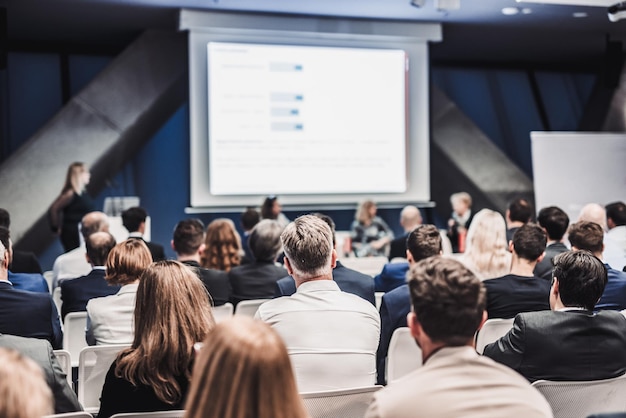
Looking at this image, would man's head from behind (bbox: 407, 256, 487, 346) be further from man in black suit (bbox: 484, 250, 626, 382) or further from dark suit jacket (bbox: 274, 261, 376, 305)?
dark suit jacket (bbox: 274, 261, 376, 305)

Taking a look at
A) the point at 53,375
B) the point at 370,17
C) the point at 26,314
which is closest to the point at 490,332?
the point at 53,375

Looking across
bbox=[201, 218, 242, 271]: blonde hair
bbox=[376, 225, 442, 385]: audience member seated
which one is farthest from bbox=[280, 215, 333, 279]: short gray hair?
bbox=[201, 218, 242, 271]: blonde hair

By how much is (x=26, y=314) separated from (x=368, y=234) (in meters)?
5.49

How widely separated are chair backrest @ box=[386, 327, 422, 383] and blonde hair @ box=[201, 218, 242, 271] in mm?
2073

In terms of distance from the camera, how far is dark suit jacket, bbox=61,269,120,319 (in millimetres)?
4078

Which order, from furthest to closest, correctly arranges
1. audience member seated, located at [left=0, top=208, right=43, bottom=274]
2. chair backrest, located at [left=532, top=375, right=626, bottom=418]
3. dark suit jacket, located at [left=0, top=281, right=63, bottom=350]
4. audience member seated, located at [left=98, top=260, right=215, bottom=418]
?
audience member seated, located at [left=0, top=208, right=43, bottom=274] < dark suit jacket, located at [left=0, top=281, right=63, bottom=350] < chair backrest, located at [left=532, top=375, right=626, bottom=418] < audience member seated, located at [left=98, top=260, right=215, bottom=418]

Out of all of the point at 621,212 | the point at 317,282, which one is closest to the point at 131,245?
the point at 317,282

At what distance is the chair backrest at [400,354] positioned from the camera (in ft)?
10.9

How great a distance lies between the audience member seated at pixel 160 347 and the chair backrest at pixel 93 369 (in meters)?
0.81

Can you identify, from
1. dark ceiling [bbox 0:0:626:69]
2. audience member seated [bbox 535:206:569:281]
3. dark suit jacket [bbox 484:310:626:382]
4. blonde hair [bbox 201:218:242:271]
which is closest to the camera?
dark suit jacket [bbox 484:310:626:382]

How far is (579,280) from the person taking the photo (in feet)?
9.27

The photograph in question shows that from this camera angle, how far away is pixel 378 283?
468cm

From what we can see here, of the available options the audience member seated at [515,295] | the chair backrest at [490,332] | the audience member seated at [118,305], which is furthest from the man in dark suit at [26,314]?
the audience member seated at [515,295]

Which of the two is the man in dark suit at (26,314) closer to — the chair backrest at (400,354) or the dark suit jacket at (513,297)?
the chair backrest at (400,354)
